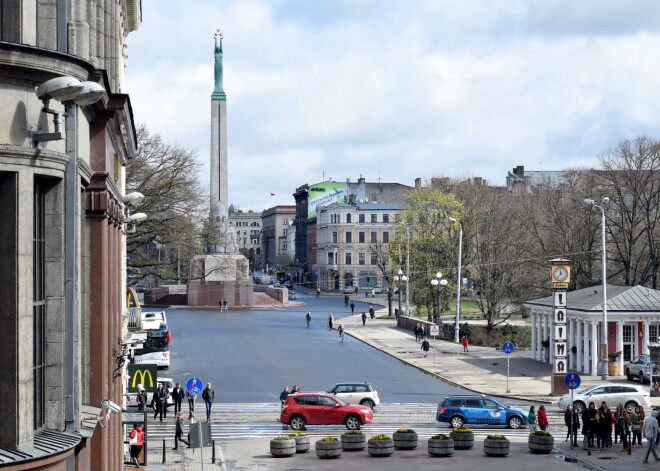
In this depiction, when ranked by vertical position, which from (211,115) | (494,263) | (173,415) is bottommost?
(173,415)

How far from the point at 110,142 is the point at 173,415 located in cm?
2370

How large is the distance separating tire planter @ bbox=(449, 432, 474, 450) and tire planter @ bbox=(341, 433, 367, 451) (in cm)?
278

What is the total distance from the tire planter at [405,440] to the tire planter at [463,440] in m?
1.32

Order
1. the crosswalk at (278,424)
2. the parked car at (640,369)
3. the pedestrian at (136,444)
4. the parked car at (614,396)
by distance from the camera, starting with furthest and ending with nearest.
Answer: the parked car at (640,369) < the parked car at (614,396) < the crosswalk at (278,424) < the pedestrian at (136,444)

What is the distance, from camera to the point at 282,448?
3067 cm

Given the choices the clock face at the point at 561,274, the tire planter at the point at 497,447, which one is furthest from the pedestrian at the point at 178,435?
the clock face at the point at 561,274

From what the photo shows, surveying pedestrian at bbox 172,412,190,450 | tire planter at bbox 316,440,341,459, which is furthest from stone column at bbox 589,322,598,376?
pedestrian at bbox 172,412,190,450

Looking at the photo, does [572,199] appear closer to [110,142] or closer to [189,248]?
[189,248]

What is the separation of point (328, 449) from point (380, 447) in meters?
1.49

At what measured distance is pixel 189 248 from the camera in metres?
59.0

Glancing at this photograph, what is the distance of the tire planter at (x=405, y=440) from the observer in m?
31.8

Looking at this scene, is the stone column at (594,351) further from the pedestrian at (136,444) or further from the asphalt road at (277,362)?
the pedestrian at (136,444)

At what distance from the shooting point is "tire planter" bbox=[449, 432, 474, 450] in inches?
1267

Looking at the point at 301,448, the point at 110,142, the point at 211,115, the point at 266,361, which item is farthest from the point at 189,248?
the point at 211,115
